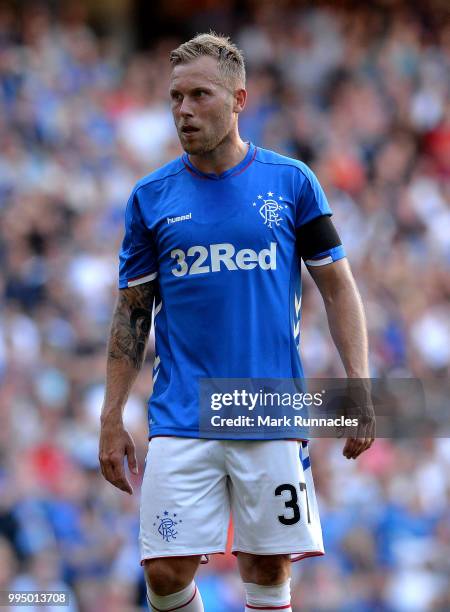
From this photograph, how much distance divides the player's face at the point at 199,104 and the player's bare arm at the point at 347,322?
0.72 metres

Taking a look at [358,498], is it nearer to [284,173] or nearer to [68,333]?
[68,333]

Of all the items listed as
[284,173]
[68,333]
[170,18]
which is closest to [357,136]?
[170,18]

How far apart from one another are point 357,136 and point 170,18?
3.71 meters

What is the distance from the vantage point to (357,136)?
14719mm

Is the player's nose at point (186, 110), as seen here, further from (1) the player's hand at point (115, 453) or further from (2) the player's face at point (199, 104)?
(1) the player's hand at point (115, 453)

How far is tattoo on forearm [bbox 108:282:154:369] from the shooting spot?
529cm

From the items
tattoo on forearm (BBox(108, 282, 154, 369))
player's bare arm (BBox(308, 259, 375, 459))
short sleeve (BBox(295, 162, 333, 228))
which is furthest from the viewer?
tattoo on forearm (BBox(108, 282, 154, 369))

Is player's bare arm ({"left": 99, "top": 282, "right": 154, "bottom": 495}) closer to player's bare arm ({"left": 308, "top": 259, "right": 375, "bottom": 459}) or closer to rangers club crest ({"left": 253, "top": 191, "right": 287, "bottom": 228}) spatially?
rangers club crest ({"left": 253, "top": 191, "right": 287, "bottom": 228})

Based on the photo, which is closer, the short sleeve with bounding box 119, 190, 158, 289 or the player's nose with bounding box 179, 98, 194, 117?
the player's nose with bounding box 179, 98, 194, 117

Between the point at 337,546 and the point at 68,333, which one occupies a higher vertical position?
the point at 68,333

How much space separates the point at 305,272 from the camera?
12.2 metres

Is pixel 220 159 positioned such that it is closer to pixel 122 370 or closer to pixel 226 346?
pixel 226 346

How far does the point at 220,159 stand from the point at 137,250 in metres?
0.53

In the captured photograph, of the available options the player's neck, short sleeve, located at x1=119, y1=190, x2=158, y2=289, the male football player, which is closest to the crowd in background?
the male football player
